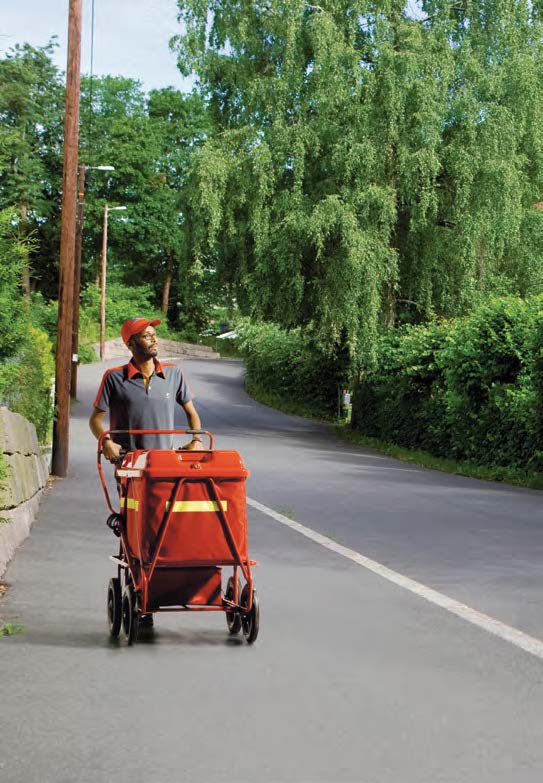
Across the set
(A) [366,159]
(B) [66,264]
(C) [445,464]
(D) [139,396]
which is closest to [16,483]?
(D) [139,396]

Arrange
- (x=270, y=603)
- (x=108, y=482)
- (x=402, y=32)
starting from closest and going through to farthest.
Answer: (x=270, y=603)
(x=108, y=482)
(x=402, y=32)

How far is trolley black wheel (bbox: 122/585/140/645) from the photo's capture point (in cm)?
706

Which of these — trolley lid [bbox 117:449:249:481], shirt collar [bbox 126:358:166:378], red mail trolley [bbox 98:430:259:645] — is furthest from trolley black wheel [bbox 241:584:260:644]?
shirt collar [bbox 126:358:166:378]

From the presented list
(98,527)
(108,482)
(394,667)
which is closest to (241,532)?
(394,667)

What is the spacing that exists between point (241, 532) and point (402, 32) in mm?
27541

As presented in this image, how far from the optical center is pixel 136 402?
7.89m

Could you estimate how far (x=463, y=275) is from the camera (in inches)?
1328

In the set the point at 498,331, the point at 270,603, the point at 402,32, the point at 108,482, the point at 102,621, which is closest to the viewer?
the point at 102,621

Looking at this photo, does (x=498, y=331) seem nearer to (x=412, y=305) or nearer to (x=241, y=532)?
(x=412, y=305)

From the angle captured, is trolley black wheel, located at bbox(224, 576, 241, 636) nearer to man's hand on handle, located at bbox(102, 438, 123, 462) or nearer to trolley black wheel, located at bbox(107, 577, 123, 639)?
trolley black wheel, located at bbox(107, 577, 123, 639)

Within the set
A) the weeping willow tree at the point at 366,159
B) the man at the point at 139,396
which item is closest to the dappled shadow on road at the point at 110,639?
A: the man at the point at 139,396

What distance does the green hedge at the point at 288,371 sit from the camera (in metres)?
47.1

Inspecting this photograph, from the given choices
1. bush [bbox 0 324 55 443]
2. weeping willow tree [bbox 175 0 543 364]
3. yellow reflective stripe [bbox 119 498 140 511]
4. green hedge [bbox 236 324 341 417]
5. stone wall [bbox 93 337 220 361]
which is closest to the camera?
yellow reflective stripe [bbox 119 498 140 511]

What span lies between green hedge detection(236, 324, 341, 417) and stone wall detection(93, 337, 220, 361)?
15.4 m
